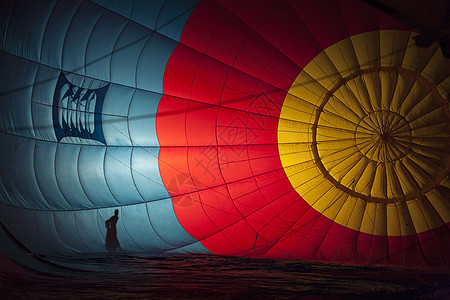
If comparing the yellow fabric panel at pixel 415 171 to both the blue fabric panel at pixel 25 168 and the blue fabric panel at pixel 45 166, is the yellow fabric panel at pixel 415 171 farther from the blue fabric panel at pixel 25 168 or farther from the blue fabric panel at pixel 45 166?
the blue fabric panel at pixel 25 168

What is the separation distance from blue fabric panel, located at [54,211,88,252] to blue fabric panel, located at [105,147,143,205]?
0.35 metres

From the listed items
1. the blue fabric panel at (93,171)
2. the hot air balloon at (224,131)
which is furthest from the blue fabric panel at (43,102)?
the blue fabric panel at (93,171)

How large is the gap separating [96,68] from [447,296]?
196 centimetres

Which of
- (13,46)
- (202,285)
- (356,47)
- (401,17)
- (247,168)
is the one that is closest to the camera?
(202,285)

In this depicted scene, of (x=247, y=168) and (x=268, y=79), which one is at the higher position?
(x=268, y=79)

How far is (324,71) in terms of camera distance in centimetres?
185

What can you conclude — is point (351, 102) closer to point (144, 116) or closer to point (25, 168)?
point (144, 116)

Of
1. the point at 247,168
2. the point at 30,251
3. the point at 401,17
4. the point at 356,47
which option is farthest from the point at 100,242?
the point at 401,17

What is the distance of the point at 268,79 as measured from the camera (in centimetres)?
191

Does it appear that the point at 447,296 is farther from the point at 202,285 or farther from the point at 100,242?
the point at 100,242

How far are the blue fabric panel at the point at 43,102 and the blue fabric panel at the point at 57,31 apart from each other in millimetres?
62

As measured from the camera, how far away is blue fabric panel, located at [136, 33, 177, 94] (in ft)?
6.70

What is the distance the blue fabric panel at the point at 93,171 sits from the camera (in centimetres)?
225

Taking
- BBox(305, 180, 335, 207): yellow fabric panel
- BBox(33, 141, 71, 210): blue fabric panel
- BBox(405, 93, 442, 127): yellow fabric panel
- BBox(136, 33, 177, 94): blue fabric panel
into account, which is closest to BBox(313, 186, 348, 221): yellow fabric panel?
BBox(305, 180, 335, 207): yellow fabric panel
